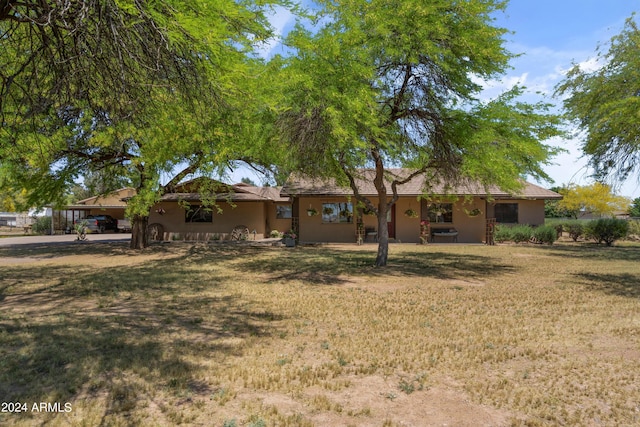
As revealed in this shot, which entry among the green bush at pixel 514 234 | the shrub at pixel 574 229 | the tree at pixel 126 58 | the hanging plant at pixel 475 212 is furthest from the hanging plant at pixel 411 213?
the tree at pixel 126 58

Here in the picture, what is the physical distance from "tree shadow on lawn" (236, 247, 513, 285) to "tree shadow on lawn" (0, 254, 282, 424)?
366cm

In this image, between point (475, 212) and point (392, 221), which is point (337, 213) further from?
point (475, 212)

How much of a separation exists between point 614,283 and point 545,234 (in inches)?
586

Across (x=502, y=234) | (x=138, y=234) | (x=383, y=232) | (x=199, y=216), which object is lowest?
(x=502, y=234)

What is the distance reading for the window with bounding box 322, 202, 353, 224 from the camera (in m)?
25.2

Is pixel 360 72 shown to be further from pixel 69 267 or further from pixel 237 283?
pixel 69 267

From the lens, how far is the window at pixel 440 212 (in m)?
25.4

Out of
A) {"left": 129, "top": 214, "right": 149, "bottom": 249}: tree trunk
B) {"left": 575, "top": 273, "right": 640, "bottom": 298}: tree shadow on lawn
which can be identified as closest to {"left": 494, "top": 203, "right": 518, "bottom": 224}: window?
{"left": 575, "top": 273, "right": 640, "bottom": 298}: tree shadow on lawn

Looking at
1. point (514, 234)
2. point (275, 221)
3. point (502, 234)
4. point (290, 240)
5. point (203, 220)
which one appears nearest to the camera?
point (290, 240)

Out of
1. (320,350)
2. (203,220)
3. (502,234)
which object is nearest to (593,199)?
(502,234)

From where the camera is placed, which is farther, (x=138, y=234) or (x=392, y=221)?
(x=392, y=221)

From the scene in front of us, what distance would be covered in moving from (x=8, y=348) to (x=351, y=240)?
68.1 feet

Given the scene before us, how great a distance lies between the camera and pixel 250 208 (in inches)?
1062

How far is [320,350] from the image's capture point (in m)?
5.50
